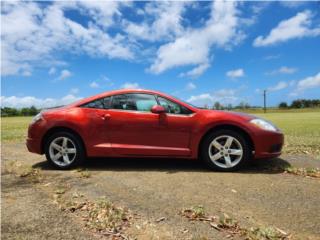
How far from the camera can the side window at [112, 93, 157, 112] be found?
6.34 metres

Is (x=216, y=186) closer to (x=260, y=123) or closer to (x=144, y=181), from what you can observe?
(x=144, y=181)

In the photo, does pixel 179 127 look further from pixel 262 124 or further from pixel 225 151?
pixel 262 124

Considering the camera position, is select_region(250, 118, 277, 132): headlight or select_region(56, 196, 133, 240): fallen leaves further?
select_region(250, 118, 277, 132): headlight

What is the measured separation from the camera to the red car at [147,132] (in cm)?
596

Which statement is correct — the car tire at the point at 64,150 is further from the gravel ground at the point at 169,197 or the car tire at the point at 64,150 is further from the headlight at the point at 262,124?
the headlight at the point at 262,124

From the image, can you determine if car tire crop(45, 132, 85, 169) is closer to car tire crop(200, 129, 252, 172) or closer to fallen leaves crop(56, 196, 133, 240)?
fallen leaves crop(56, 196, 133, 240)

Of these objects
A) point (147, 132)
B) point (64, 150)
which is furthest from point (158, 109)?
point (64, 150)

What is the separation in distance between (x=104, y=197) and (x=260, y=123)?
2956 mm

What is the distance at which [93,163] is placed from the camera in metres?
6.86

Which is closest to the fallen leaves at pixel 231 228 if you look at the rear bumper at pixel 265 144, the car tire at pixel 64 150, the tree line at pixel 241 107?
the rear bumper at pixel 265 144

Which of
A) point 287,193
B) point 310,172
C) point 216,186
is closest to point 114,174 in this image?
point 216,186

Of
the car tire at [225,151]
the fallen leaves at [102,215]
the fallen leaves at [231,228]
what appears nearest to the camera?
the fallen leaves at [231,228]

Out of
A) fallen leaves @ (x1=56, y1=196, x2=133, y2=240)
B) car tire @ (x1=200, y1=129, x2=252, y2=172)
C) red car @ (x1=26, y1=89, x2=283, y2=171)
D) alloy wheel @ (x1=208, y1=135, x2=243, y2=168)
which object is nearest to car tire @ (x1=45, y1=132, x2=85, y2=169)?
red car @ (x1=26, y1=89, x2=283, y2=171)

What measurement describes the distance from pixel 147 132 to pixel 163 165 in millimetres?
766
